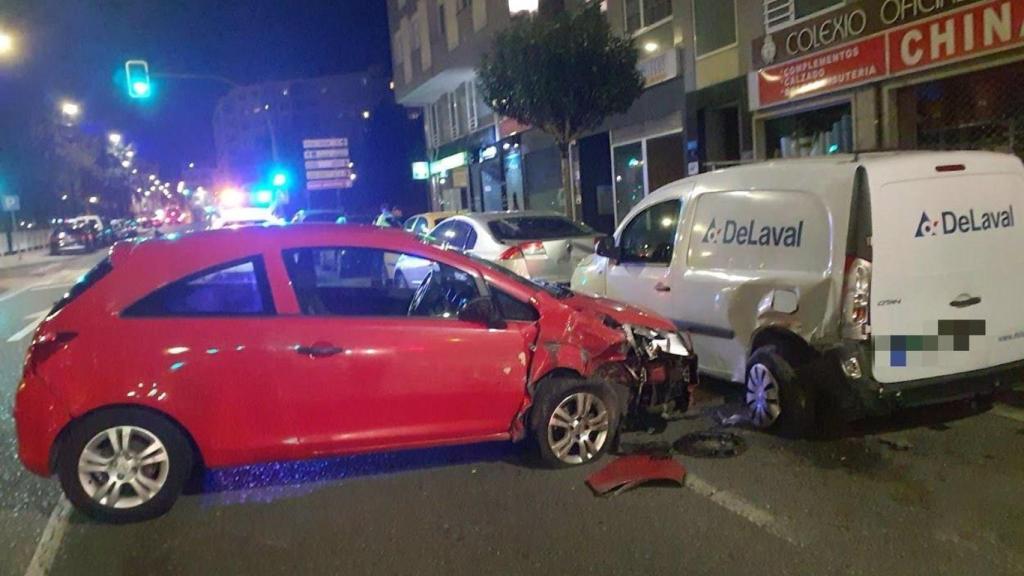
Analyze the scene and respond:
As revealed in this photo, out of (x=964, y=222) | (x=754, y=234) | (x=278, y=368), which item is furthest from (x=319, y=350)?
(x=964, y=222)

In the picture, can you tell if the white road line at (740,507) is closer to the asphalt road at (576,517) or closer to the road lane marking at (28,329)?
the asphalt road at (576,517)

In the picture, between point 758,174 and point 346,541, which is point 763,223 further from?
point 346,541

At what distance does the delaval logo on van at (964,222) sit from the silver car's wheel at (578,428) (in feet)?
7.23

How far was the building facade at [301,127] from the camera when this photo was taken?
52.5 m

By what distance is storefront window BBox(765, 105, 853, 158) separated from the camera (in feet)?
43.1

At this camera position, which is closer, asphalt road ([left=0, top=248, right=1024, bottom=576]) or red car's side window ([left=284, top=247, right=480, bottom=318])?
asphalt road ([left=0, top=248, right=1024, bottom=576])

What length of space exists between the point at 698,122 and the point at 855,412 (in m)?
11.6

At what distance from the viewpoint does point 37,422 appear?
185 inches

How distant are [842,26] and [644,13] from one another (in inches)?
246

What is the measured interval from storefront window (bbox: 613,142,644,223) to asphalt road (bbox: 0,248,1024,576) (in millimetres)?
13522

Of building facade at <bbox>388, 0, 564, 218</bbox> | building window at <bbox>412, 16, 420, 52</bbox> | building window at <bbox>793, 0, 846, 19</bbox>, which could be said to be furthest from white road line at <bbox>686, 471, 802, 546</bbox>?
building window at <bbox>412, 16, 420, 52</bbox>

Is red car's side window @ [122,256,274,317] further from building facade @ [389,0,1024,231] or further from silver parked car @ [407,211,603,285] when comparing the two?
silver parked car @ [407,211,603,285]

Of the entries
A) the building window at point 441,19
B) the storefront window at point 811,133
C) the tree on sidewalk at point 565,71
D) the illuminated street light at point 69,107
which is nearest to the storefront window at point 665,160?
the tree on sidewalk at point 565,71

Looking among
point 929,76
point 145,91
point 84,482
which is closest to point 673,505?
point 84,482
